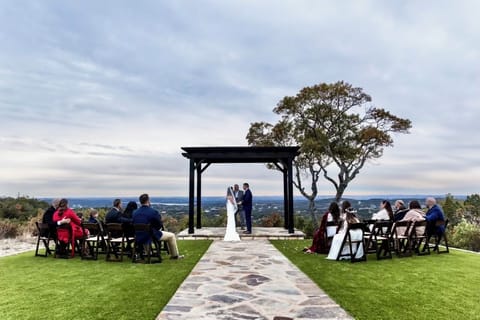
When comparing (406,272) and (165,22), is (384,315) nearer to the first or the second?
(406,272)

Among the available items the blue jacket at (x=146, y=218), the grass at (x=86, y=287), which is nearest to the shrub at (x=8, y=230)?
the grass at (x=86, y=287)

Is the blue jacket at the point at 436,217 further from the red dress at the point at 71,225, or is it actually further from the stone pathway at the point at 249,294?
the red dress at the point at 71,225

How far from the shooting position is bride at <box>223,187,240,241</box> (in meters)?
10.5

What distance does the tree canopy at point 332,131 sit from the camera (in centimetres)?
1877

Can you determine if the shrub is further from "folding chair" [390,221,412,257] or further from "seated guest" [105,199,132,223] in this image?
"folding chair" [390,221,412,257]

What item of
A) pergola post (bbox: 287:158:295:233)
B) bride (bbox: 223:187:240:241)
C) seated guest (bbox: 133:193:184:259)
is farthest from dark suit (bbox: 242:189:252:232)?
seated guest (bbox: 133:193:184:259)

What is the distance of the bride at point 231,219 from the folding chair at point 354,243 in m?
4.14

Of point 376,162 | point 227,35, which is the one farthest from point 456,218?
point 227,35

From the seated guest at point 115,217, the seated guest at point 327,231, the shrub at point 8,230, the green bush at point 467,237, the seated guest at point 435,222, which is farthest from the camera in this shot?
the shrub at point 8,230

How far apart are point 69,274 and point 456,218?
16.3 meters

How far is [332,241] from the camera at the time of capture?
7438mm

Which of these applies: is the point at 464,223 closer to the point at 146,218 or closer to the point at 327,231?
the point at 327,231

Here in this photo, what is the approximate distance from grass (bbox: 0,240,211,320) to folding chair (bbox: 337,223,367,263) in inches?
128

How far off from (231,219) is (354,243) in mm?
4497
